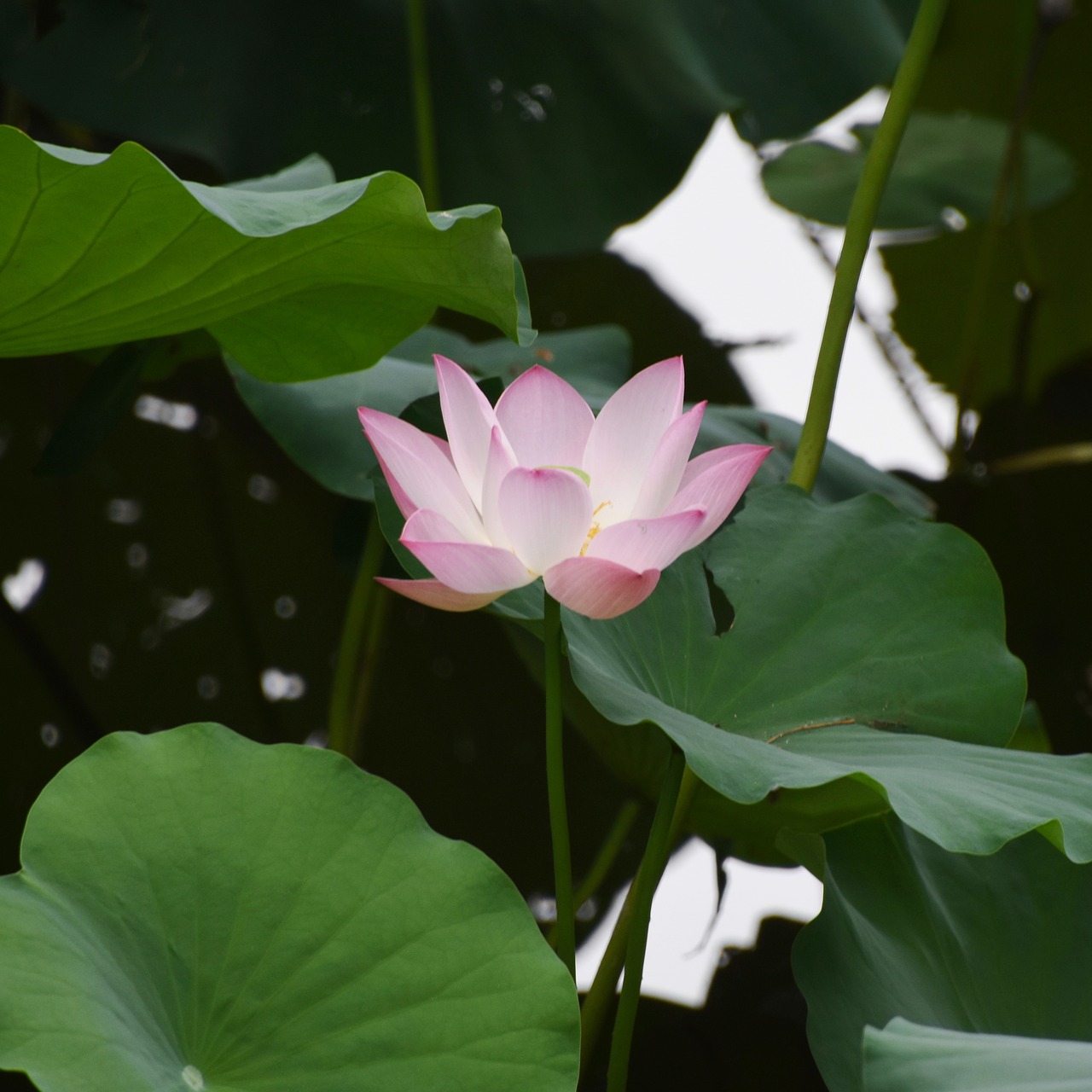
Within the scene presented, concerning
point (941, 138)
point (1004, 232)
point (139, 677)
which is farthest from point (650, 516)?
point (1004, 232)

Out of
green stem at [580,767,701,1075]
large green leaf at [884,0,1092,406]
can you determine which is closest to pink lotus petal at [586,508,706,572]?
green stem at [580,767,701,1075]

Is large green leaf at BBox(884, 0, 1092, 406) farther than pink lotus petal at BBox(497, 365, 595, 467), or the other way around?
large green leaf at BBox(884, 0, 1092, 406)

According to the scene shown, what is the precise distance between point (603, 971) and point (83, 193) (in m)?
0.49

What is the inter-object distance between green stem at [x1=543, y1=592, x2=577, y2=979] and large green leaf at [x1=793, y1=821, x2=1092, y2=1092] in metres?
0.11

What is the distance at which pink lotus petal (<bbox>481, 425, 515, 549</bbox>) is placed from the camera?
422mm

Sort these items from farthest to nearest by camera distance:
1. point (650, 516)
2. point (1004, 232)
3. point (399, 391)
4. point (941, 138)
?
point (1004, 232)
point (941, 138)
point (399, 391)
point (650, 516)

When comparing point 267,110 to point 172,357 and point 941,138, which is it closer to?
point 172,357

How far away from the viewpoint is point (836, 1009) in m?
0.51

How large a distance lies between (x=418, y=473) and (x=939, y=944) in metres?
0.36

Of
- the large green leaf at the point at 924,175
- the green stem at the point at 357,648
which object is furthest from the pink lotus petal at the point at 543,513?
the large green leaf at the point at 924,175

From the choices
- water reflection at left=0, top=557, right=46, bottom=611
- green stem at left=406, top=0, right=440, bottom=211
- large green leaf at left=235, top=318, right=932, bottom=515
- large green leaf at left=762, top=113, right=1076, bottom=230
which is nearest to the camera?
large green leaf at left=235, top=318, right=932, bottom=515

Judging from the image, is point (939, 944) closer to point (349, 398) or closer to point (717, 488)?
point (717, 488)

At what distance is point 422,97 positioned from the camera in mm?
1069

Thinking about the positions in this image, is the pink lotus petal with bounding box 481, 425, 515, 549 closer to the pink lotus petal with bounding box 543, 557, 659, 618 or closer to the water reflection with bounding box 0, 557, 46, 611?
the pink lotus petal with bounding box 543, 557, 659, 618
